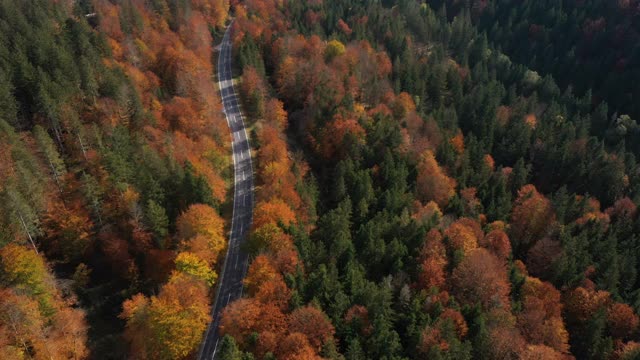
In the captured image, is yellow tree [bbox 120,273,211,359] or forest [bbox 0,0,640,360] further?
forest [bbox 0,0,640,360]

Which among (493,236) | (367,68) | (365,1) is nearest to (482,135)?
(367,68)

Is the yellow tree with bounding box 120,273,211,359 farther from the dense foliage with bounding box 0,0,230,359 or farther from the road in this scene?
the road

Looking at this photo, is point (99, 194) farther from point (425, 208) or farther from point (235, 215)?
point (425, 208)

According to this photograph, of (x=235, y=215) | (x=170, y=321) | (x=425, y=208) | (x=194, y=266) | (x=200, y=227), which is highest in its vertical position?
(x=200, y=227)

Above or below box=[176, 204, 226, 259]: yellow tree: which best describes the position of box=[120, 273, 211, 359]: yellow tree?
below

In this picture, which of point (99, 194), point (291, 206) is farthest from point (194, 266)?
point (99, 194)

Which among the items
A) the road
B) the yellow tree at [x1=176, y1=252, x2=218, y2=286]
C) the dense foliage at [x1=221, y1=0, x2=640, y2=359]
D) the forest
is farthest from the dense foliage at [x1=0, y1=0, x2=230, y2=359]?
the dense foliage at [x1=221, y1=0, x2=640, y2=359]
